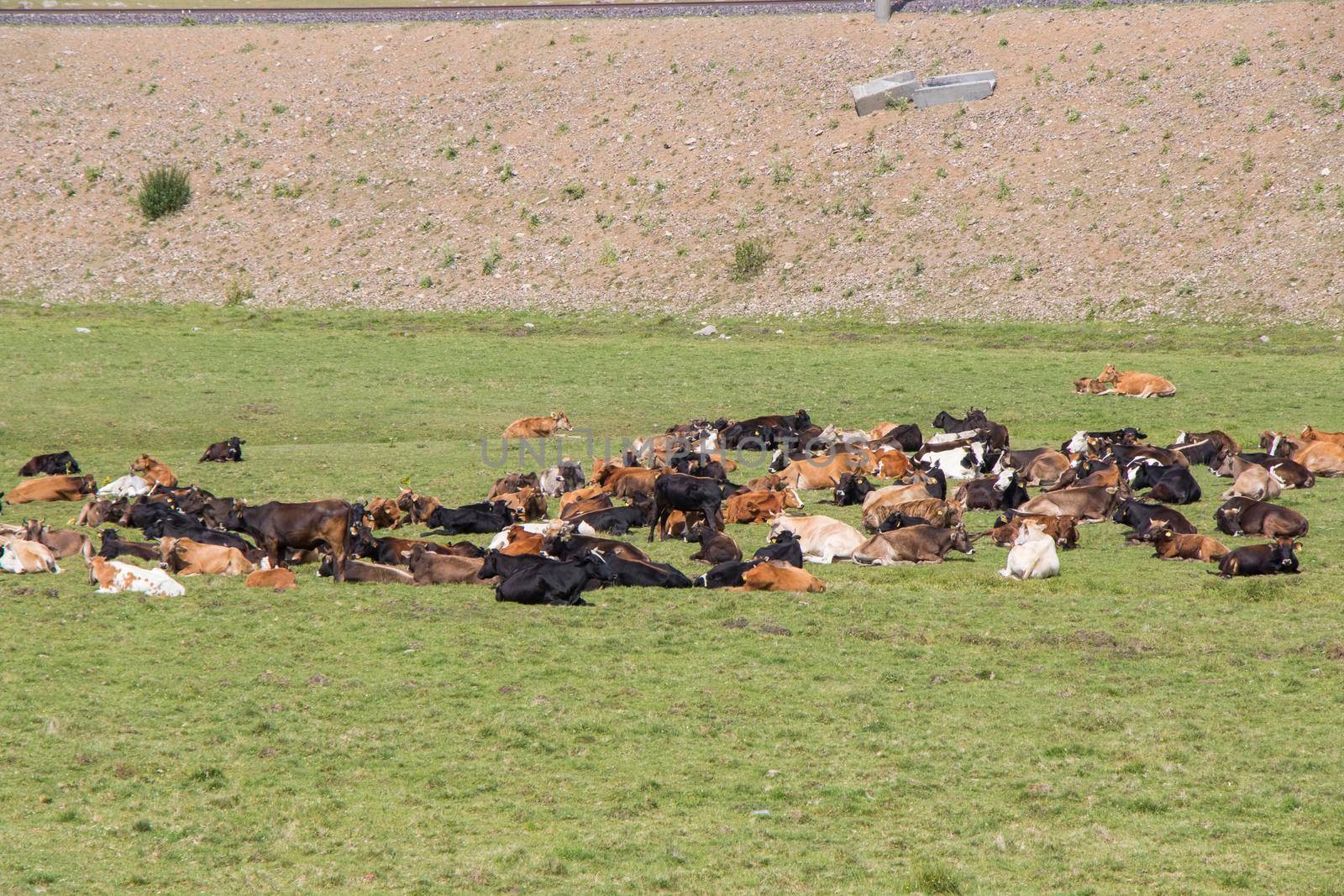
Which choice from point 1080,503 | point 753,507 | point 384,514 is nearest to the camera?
point 384,514

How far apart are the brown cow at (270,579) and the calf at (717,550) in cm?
471

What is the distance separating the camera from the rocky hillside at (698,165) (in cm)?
4325

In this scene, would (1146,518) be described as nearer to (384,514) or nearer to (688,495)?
(688,495)

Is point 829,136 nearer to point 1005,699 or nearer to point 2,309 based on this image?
point 2,309

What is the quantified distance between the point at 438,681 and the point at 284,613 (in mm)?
2856

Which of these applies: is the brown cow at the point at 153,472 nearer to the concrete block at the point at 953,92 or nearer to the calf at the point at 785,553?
the calf at the point at 785,553

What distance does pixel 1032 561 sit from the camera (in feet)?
51.7

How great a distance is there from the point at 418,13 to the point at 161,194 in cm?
1751

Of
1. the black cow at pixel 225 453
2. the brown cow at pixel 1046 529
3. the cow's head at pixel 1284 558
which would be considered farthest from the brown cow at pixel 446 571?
the cow's head at pixel 1284 558

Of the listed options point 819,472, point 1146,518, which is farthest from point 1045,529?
point 819,472

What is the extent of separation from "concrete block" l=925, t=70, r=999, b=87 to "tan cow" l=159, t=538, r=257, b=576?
42.3 metres

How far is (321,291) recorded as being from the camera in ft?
150

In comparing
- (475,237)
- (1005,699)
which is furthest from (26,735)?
(475,237)

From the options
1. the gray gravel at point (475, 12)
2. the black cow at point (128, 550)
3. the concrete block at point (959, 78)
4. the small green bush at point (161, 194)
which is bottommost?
the black cow at point (128, 550)
